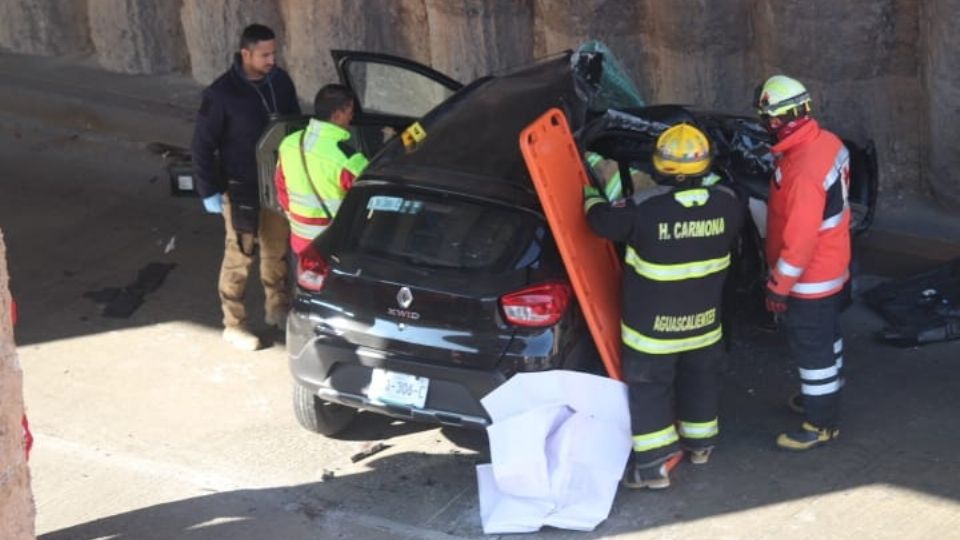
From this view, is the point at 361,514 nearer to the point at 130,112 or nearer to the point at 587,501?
the point at 587,501

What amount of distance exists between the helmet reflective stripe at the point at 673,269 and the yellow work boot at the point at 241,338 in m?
3.03

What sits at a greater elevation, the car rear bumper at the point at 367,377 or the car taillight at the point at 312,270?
the car taillight at the point at 312,270

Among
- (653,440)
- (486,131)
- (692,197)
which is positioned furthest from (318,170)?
(653,440)

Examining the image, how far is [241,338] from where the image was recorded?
9633 mm

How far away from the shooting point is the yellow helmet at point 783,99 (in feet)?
25.1

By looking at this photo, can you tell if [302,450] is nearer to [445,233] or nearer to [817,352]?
[445,233]

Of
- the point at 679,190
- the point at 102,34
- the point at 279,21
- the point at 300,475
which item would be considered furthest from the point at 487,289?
the point at 102,34

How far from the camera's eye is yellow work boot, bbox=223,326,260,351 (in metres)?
9.61

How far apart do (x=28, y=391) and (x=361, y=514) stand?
2.56 metres

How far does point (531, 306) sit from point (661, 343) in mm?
644

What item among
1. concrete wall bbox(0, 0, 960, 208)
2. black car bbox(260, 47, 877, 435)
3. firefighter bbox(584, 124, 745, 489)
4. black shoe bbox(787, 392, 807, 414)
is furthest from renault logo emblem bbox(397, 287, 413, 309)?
concrete wall bbox(0, 0, 960, 208)

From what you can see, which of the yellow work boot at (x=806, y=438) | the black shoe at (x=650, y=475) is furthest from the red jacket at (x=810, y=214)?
the black shoe at (x=650, y=475)

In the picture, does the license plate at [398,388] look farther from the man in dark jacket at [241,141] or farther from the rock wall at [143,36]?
the rock wall at [143,36]

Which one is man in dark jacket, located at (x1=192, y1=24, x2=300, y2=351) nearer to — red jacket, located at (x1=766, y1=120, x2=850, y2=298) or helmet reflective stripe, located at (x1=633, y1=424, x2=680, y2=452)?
helmet reflective stripe, located at (x1=633, y1=424, x2=680, y2=452)
